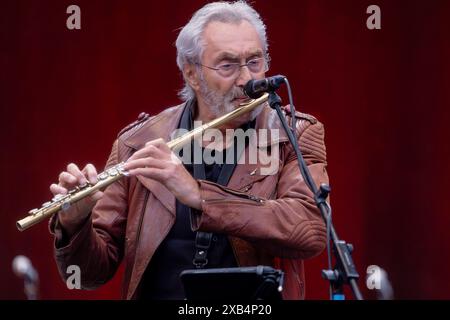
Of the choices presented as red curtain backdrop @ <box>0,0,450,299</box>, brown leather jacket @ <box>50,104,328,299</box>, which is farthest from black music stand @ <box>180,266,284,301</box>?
red curtain backdrop @ <box>0,0,450,299</box>

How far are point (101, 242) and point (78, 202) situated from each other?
0.23 meters

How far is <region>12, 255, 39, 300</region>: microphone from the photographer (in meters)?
4.28

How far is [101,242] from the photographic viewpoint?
113 inches

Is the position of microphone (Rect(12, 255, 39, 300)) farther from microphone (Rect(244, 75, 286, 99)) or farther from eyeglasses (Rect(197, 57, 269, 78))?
microphone (Rect(244, 75, 286, 99))

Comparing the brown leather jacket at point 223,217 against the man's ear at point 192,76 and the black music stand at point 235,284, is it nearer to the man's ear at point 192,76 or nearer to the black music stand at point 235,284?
the man's ear at point 192,76

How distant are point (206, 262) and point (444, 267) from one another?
1.92 meters

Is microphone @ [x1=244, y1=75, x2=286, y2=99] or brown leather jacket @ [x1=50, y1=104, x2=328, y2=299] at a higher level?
microphone @ [x1=244, y1=75, x2=286, y2=99]

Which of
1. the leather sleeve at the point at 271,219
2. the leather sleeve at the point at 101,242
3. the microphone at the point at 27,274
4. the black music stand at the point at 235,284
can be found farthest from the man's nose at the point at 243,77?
the microphone at the point at 27,274

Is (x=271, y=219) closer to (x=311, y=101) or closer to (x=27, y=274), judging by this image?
(x=311, y=101)

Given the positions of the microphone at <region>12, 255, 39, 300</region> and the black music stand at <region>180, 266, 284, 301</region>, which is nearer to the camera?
the black music stand at <region>180, 266, 284, 301</region>

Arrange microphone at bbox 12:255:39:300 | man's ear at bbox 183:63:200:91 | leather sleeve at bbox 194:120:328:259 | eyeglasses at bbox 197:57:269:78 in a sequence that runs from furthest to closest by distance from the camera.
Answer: microphone at bbox 12:255:39:300 < man's ear at bbox 183:63:200:91 < eyeglasses at bbox 197:57:269:78 < leather sleeve at bbox 194:120:328:259

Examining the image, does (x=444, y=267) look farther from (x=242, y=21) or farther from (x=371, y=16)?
(x=242, y=21)

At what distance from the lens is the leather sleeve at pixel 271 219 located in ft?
8.68

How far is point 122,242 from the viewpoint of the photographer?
9.86ft
